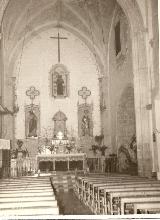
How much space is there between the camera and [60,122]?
22.7m

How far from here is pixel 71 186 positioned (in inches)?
590

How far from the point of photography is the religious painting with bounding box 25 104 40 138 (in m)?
22.4

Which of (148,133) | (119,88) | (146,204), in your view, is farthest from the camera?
(119,88)

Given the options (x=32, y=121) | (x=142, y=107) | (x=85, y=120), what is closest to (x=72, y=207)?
(x=142, y=107)

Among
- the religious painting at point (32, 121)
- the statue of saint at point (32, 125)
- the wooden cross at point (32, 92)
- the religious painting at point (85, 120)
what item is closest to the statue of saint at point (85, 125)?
the religious painting at point (85, 120)

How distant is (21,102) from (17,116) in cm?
97

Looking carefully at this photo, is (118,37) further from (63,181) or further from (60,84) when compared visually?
(63,181)

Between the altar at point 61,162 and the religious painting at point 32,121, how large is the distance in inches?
161

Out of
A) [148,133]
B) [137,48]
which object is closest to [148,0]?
[137,48]

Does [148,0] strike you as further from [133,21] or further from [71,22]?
[71,22]

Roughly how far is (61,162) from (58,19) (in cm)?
1001

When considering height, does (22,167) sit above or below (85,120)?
below

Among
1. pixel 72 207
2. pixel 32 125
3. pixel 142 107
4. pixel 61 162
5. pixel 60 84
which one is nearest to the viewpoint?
pixel 72 207

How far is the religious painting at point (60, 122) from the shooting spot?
2256 cm
